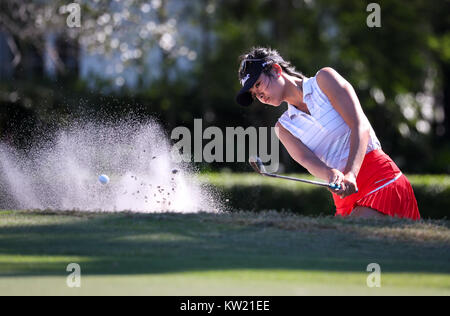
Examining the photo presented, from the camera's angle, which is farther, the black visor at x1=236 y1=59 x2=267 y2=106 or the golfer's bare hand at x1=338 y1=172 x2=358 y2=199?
the black visor at x1=236 y1=59 x2=267 y2=106

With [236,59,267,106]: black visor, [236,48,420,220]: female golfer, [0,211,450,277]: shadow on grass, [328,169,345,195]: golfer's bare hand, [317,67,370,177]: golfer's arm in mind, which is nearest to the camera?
[0,211,450,277]: shadow on grass

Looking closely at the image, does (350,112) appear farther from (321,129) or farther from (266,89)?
(266,89)

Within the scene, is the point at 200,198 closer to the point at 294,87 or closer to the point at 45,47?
the point at 294,87

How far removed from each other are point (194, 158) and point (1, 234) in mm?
8219

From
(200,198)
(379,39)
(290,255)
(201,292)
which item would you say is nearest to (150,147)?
(200,198)

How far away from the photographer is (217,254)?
14.8ft

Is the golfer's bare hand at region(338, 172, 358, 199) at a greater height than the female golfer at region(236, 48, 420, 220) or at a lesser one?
lesser

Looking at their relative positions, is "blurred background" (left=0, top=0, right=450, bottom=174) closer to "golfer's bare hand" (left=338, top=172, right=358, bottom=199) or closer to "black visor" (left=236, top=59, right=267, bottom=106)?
"black visor" (left=236, top=59, right=267, bottom=106)

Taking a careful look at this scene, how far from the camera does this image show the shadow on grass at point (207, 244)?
4.27 m

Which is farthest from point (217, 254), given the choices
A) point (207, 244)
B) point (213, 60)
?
point (213, 60)

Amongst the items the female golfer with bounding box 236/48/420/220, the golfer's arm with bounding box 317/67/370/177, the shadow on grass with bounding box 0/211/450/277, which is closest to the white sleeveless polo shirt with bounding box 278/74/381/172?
the female golfer with bounding box 236/48/420/220

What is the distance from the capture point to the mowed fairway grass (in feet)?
12.3

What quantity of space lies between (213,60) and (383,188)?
44.3ft

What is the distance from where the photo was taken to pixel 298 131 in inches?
225
